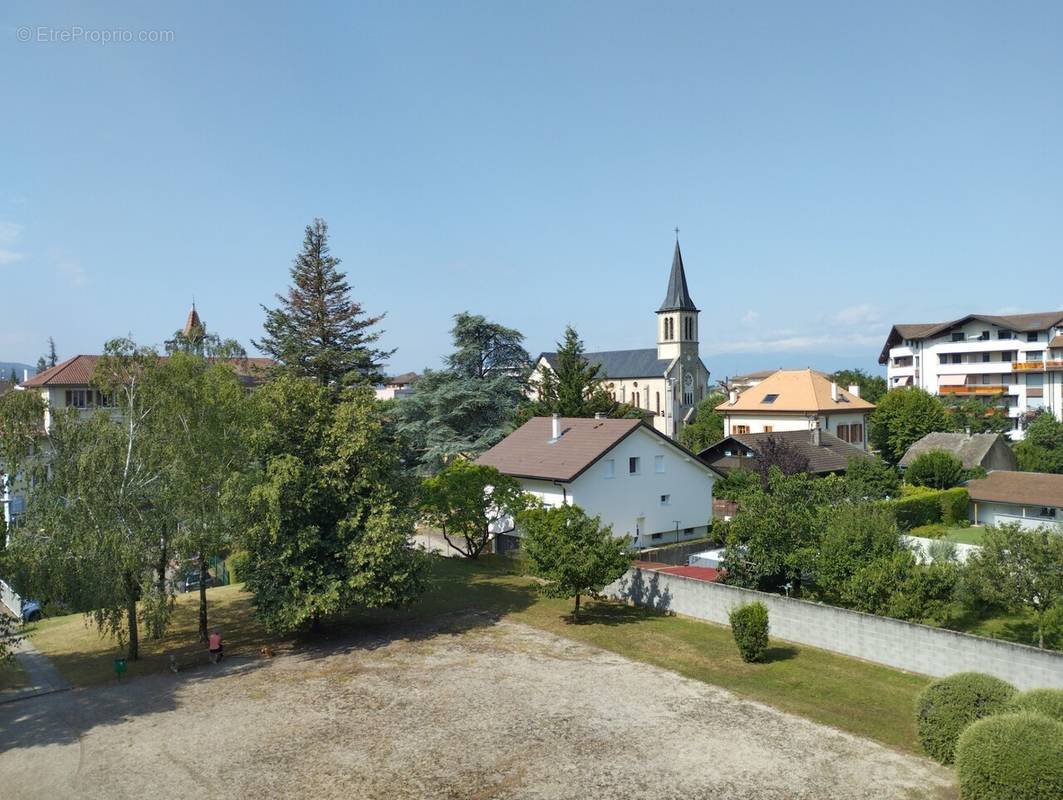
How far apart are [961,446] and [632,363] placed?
60.3 m

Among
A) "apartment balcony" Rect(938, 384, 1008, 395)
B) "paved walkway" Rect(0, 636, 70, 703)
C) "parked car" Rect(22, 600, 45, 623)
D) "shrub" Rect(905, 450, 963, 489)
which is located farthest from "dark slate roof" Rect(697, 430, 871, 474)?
"apartment balcony" Rect(938, 384, 1008, 395)

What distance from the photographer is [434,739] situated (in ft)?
51.4

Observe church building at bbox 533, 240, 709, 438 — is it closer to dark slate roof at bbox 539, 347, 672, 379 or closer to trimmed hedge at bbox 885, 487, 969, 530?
dark slate roof at bbox 539, 347, 672, 379

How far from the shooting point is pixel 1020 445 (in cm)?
5772

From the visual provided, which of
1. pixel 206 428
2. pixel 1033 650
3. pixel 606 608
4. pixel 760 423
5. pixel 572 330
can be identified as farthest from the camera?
pixel 760 423

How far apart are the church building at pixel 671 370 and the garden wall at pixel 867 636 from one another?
70778mm

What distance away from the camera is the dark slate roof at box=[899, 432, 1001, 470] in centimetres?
4828

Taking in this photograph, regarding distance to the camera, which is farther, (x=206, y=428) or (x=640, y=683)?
(x=206, y=428)

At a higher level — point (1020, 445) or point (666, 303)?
point (666, 303)

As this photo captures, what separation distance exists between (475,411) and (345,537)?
24.0m

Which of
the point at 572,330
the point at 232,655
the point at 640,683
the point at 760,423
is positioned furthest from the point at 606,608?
the point at 760,423

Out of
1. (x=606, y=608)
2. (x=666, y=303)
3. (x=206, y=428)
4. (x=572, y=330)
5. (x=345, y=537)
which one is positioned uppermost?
(x=666, y=303)

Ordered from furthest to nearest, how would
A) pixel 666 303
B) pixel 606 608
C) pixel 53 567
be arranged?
1. pixel 666 303
2. pixel 606 608
3. pixel 53 567

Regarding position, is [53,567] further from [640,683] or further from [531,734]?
[640,683]
